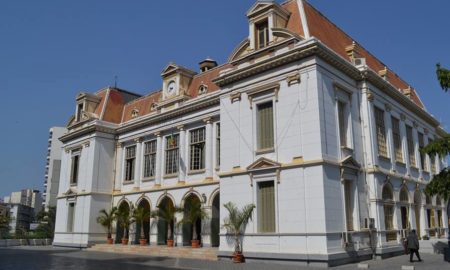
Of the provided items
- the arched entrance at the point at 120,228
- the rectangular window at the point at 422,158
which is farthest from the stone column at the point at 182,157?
the rectangular window at the point at 422,158

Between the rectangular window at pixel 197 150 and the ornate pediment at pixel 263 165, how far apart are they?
774 cm

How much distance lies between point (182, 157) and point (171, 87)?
5.84m

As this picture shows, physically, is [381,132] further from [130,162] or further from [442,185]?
[130,162]

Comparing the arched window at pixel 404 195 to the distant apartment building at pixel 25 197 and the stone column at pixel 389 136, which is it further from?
the distant apartment building at pixel 25 197

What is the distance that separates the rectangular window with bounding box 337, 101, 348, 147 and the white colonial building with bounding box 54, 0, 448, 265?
6 cm

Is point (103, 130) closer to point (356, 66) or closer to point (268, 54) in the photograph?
point (268, 54)

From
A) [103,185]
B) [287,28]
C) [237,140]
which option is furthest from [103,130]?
[287,28]

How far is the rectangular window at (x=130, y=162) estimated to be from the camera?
1307 inches

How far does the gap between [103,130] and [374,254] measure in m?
23.3

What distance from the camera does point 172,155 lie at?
30.0 meters

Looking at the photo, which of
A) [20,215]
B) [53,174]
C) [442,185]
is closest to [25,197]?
[20,215]

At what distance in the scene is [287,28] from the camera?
22.0 m

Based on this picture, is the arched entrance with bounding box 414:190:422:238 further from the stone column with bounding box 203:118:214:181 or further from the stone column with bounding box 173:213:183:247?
the stone column with bounding box 173:213:183:247

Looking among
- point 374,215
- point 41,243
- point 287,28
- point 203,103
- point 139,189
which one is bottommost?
point 41,243
